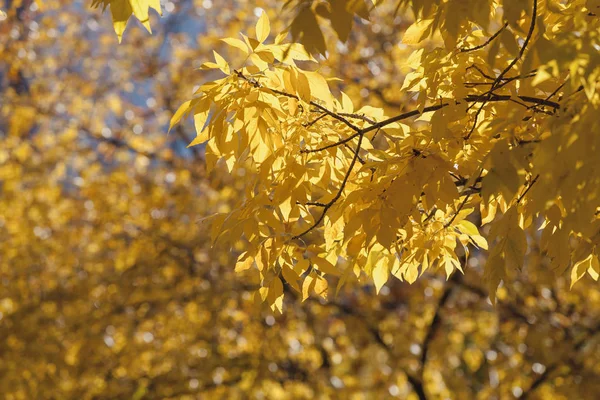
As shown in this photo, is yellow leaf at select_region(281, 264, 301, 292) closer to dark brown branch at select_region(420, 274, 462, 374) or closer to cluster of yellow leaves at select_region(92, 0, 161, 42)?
cluster of yellow leaves at select_region(92, 0, 161, 42)

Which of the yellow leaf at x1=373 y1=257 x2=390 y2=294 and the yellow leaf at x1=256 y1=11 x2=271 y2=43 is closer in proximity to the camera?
the yellow leaf at x1=256 y1=11 x2=271 y2=43

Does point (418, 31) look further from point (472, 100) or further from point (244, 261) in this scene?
point (244, 261)

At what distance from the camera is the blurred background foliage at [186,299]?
5.17 m

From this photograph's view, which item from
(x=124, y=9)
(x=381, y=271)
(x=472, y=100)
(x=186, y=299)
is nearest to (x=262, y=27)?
(x=124, y=9)

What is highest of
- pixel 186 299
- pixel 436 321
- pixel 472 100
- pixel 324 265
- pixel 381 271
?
pixel 472 100

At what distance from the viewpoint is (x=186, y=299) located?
5410 millimetres

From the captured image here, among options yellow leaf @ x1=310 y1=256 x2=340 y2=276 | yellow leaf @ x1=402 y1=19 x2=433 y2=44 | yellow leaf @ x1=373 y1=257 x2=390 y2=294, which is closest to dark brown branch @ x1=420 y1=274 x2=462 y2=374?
yellow leaf @ x1=373 y1=257 x2=390 y2=294

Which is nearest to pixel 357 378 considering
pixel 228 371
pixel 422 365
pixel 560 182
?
pixel 422 365

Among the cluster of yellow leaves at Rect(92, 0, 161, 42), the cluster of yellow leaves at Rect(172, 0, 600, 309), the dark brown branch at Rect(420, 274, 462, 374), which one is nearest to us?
the cluster of yellow leaves at Rect(92, 0, 161, 42)

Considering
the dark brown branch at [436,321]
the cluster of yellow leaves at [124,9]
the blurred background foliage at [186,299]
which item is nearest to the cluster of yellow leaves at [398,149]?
the cluster of yellow leaves at [124,9]

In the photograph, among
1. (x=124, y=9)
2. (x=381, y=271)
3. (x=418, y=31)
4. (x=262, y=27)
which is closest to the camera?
(x=124, y=9)

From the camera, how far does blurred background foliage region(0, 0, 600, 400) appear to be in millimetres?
5168

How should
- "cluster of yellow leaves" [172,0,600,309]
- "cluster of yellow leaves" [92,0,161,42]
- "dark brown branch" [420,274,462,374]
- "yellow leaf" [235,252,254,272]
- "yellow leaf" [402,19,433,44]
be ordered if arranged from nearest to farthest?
1. "cluster of yellow leaves" [92,0,161,42]
2. "cluster of yellow leaves" [172,0,600,309]
3. "yellow leaf" [402,19,433,44]
4. "yellow leaf" [235,252,254,272]
5. "dark brown branch" [420,274,462,374]

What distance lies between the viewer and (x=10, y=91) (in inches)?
285
